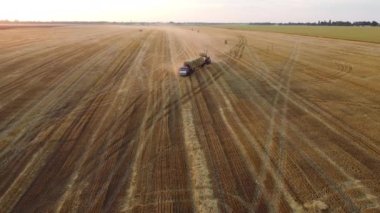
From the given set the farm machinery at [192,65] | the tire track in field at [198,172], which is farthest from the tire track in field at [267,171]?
the farm machinery at [192,65]

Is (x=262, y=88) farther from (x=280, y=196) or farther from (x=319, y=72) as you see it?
(x=280, y=196)

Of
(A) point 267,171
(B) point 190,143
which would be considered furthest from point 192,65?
(A) point 267,171

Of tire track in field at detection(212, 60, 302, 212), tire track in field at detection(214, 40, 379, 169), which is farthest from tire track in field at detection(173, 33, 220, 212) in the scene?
tire track in field at detection(214, 40, 379, 169)

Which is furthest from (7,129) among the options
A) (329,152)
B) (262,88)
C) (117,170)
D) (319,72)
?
(319,72)

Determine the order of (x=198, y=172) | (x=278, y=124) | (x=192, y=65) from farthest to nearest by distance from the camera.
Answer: (x=192, y=65), (x=278, y=124), (x=198, y=172)

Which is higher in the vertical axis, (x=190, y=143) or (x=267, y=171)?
(x=267, y=171)

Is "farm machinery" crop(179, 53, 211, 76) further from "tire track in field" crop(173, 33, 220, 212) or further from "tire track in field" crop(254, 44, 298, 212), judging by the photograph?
"tire track in field" crop(173, 33, 220, 212)

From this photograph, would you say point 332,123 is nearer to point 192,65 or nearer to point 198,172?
point 198,172

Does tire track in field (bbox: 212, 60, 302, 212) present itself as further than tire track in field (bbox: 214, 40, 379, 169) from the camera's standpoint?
No

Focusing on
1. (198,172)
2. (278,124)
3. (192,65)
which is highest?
(198,172)
